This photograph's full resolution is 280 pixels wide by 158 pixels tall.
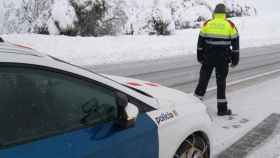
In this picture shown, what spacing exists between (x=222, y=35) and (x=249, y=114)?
129 cm

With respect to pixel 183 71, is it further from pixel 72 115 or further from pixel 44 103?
pixel 44 103

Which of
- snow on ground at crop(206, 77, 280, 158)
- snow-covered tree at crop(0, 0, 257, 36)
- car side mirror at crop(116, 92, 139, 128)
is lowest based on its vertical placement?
snow on ground at crop(206, 77, 280, 158)

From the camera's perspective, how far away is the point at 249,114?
789cm

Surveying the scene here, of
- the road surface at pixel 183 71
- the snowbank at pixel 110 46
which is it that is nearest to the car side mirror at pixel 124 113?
the road surface at pixel 183 71

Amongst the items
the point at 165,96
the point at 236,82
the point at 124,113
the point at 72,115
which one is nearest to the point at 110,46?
the point at 236,82

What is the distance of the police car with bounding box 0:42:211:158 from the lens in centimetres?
284

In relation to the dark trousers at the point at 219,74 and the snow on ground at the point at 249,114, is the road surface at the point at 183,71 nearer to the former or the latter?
the snow on ground at the point at 249,114

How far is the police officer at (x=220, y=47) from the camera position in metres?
7.59

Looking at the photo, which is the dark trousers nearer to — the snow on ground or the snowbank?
the snow on ground

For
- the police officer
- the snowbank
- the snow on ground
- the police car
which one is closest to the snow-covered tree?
the snowbank

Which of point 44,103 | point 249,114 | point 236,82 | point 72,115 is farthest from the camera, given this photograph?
point 236,82

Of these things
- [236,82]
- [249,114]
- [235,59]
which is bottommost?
[236,82]

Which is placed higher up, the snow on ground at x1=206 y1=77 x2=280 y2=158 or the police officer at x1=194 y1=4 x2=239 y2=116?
the police officer at x1=194 y1=4 x2=239 y2=116

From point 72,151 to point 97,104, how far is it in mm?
450
